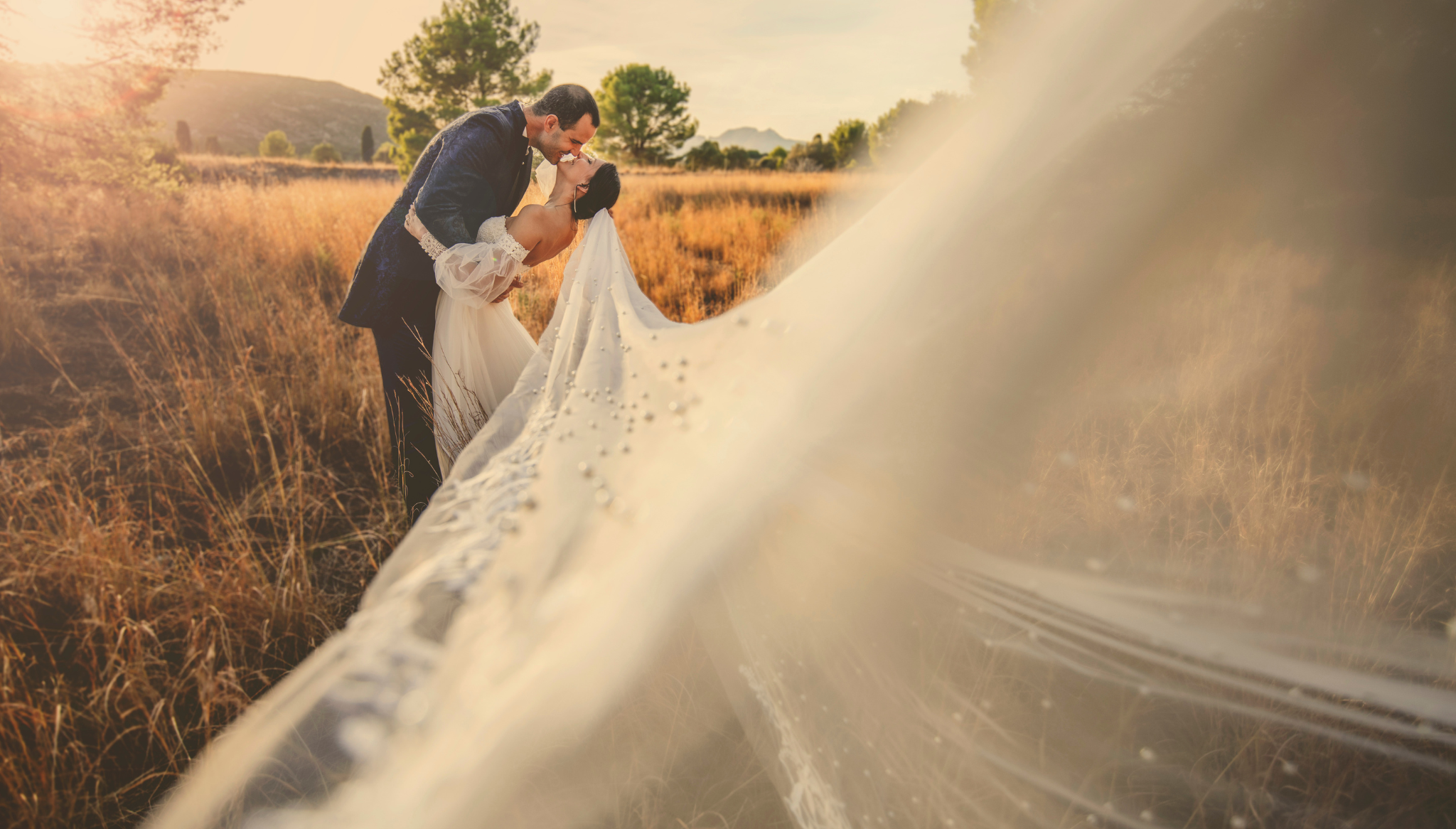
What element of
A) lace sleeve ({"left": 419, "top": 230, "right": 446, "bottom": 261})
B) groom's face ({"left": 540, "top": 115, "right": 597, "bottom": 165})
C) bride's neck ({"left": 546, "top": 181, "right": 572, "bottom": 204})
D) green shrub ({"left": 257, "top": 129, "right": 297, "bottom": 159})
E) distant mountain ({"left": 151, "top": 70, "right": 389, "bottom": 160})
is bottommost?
lace sleeve ({"left": 419, "top": 230, "right": 446, "bottom": 261})

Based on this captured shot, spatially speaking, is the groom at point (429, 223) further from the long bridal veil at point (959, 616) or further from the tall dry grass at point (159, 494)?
the long bridal veil at point (959, 616)

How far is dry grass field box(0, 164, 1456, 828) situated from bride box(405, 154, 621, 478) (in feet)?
1.75

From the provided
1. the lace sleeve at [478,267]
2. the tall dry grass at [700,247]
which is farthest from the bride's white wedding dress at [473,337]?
the tall dry grass at [700,247]

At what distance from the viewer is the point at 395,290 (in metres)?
1.99

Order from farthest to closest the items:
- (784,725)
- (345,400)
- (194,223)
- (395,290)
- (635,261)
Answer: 1. (194,223)
2. (635,261)
3. (345,400)
4. (395,290)
5. (784,725)

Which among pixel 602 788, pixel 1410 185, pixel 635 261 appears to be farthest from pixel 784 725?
pixel 635 261

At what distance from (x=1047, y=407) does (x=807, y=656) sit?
50cm

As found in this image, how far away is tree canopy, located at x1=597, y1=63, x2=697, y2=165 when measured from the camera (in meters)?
33.8

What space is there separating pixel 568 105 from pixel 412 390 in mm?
1181

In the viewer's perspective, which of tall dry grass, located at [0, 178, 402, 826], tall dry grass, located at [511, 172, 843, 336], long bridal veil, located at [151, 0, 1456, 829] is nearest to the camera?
long bridal veil, located at [151, 0, 1456, 829]

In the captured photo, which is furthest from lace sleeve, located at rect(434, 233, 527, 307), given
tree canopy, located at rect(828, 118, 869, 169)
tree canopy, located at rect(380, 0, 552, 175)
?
tree canopy, located at rect(828, 118, 869, 169)

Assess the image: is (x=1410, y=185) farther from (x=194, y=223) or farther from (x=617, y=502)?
(x=194, y=223)

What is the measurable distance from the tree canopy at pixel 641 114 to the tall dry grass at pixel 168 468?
102 ft

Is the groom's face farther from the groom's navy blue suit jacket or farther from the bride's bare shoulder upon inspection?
the bride's bare shoulder
